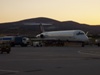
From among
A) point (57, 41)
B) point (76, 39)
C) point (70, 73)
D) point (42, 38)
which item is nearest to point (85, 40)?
point (76, 39)

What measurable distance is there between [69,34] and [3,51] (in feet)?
111

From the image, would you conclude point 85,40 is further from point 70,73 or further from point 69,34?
point 70,73

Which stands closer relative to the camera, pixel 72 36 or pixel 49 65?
pixel 49 65

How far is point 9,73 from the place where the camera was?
54.8 feet

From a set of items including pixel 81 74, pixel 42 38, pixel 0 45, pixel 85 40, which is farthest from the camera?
pixel 42 38

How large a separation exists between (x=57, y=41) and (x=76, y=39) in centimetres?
766

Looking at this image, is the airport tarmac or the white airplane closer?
the airport tarmac

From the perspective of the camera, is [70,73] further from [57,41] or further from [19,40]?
[57,41]

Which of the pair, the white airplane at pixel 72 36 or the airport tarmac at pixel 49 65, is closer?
the airport tarmac at pixel 49 65

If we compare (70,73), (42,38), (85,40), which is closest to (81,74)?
(70,73)

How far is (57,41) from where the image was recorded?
247 feet

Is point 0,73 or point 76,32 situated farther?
point 76,32

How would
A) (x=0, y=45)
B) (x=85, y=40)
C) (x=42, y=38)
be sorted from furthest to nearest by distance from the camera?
(x=42, y=38) → (x=85, y=40) → (x=0, y=45)

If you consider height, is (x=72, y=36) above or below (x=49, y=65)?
below
